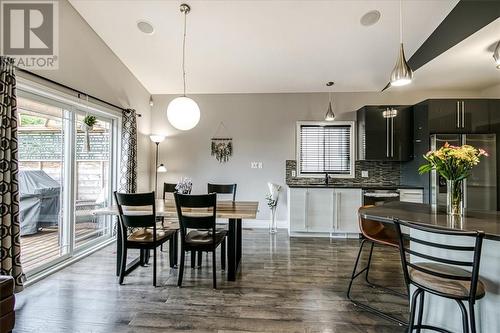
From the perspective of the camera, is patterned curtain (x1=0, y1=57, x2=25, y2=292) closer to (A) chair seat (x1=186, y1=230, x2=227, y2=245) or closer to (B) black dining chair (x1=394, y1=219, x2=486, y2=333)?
(A) chair seat (x1=186, y1=230, x2=227, y2=245)

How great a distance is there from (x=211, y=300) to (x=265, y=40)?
333cm

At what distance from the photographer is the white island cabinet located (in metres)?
4.45

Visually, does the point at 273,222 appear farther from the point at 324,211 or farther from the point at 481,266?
the point at 481,266

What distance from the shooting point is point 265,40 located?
3.64 m

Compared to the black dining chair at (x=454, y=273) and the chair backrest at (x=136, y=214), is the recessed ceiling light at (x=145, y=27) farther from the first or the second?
the black dining chair at (x=454, y=273)

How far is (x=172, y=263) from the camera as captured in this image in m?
3.15

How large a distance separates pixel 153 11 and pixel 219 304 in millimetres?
3394

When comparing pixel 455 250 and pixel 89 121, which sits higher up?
pixel 89 121

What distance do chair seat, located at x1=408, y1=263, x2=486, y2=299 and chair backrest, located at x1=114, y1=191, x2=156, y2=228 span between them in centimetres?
229

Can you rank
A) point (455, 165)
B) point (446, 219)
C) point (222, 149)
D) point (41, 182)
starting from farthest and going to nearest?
point (222, 149) < point (41, 182) < point (455, 165) < point (446, 219)

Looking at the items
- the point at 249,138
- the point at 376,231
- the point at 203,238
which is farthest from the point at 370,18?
the point at 203,238

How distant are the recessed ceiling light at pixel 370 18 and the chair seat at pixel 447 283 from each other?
9.55 ft

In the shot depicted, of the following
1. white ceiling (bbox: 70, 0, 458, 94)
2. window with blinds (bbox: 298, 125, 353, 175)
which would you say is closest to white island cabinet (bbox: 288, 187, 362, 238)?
window with blinds (bbox: 298, 125, 353, 175)

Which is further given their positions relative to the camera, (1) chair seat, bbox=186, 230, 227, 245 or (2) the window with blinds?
(2) the window with blinds
